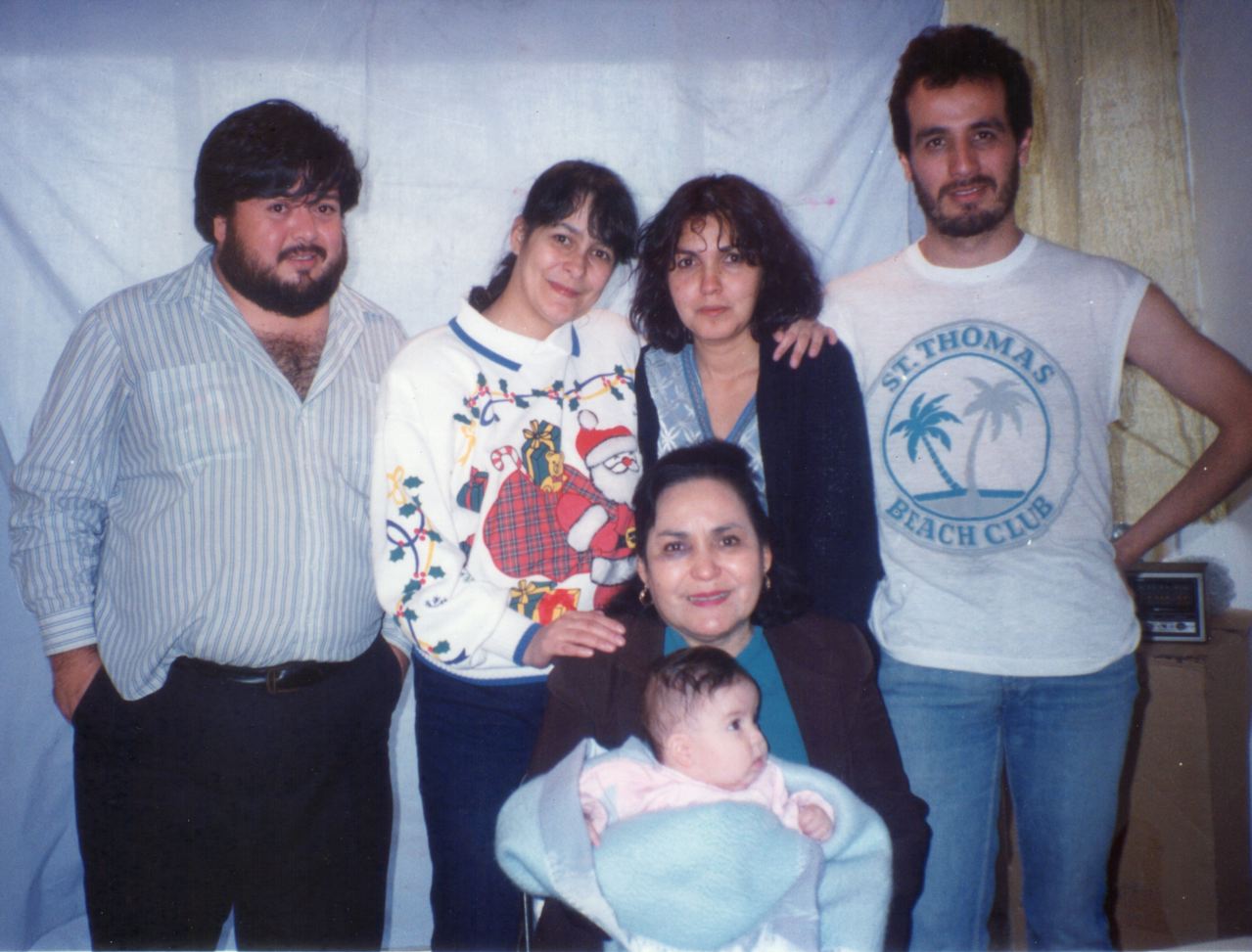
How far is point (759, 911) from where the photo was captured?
122cm

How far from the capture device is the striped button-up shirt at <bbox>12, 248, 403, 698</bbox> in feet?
5.62

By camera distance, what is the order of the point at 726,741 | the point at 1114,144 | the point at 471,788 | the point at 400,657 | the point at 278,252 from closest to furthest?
1. the point at 726,741
2. the point at 471,788
3. the point at 278,252
4. the point at 400,657
5. the point at 1114,144

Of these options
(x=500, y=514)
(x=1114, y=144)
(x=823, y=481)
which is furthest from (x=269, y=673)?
(x=1114, y=144)

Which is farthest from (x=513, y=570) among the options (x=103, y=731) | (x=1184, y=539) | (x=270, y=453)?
(x=1184, y=539)

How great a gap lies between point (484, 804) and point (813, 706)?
2.15 feet

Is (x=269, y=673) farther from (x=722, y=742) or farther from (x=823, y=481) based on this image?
(x=823, y=481)

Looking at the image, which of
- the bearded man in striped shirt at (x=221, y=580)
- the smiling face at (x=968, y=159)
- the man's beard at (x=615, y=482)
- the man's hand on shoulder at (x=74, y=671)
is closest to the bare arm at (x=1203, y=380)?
the smiling face at (x=968, y=159)

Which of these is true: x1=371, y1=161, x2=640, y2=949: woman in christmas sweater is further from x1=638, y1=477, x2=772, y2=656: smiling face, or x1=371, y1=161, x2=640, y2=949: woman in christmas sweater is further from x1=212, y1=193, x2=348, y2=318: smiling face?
x1=212, y1=193, x2=348, y2=318: smiling face

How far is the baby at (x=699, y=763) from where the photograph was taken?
1.31 metres

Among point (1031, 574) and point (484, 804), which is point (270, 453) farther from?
point (1031, 574)

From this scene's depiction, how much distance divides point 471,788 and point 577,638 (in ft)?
1.22

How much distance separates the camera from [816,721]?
1463 mm

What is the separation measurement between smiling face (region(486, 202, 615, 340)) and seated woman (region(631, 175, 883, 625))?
5.7 inches

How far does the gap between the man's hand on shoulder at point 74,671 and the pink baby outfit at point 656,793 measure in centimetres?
113
